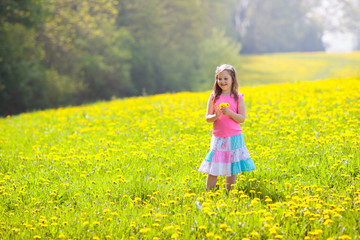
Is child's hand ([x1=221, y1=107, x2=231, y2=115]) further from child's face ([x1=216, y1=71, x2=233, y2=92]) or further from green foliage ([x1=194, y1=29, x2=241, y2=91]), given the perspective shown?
green foliage ([x1=194, y1=29, x2=241, y2=91])

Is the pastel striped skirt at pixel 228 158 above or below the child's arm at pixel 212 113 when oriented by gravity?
below

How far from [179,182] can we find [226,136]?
0.89m

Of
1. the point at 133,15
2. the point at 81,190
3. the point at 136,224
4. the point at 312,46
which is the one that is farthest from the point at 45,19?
the point at 312,46

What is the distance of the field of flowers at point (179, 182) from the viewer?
3557mm

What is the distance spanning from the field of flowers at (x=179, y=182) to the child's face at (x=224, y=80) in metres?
1.19

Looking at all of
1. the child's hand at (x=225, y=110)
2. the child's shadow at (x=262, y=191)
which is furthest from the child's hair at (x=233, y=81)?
the child's shadow at (x=262, y=191)

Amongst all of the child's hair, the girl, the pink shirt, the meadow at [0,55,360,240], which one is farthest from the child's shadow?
the child's hair

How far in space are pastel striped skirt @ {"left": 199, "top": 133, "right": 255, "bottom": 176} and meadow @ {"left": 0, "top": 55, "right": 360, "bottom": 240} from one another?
278 millimetres

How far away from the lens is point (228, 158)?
4.38m

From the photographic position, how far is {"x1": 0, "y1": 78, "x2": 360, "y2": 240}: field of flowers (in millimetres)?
3557

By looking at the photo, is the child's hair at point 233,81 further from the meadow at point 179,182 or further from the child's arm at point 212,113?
the meadow at point 179,182

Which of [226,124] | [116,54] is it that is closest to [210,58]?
[116,54]

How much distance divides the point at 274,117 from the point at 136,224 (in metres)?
5.37

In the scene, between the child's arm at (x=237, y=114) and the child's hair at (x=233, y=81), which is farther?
the child's hair at (x=233, y=81)
